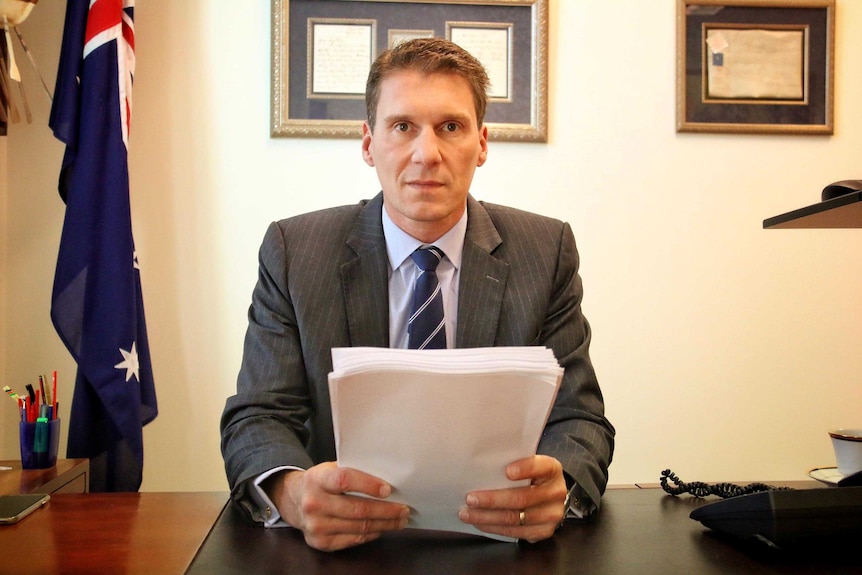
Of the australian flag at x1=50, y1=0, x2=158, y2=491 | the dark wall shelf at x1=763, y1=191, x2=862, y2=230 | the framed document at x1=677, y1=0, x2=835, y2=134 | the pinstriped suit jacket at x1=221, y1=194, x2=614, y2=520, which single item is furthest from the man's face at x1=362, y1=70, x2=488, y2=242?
the framed document at x1=677, y1=0, x2=835, y2=134

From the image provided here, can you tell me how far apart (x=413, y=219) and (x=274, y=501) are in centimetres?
70

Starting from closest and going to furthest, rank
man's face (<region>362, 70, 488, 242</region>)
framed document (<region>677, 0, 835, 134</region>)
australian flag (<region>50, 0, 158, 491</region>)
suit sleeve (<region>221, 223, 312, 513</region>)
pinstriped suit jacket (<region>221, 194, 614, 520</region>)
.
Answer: suit sleeve (<region>221, 223, 312, 513</region>), pinstriped suit jacket (<region>221, 194, 614, 520</region>), man's face (<region>362, 70, 488, 242</region>), australian flag (<region>50, 0, 158, 491</region>), framed document (<region>677, 0, 835, 134</region>)

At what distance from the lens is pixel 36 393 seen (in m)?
2.00

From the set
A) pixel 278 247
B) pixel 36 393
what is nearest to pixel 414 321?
pixel 278 247

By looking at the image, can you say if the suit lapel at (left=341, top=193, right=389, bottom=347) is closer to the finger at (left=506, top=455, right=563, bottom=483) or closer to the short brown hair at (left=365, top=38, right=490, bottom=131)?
the short brown hair at (left=365, top=38, right=490, bottom=131)

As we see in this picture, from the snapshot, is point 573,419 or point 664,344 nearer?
point 573,419

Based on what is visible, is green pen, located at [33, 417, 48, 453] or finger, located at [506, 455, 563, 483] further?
green pen, located at [33, 417, 48, 453]

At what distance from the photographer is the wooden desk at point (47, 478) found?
1.67m

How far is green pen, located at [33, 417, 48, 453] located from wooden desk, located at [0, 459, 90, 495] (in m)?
0.05

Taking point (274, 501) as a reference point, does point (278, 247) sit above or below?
above

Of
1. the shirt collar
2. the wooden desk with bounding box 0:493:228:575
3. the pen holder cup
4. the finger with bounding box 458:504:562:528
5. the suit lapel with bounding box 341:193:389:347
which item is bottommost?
the pen holder cup

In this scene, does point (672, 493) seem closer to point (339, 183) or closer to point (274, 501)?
point (274, 501)

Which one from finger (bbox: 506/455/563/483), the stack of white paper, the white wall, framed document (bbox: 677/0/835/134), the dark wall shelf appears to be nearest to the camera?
the stack of white paper

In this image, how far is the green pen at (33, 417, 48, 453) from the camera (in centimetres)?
185
